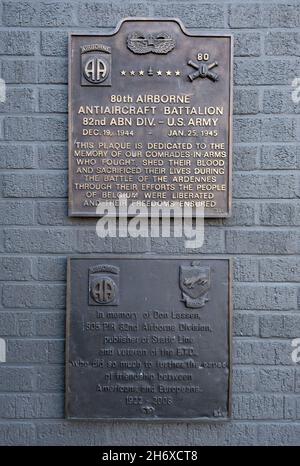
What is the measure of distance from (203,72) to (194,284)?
1420 mm

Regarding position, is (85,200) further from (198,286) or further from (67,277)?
(198,286)

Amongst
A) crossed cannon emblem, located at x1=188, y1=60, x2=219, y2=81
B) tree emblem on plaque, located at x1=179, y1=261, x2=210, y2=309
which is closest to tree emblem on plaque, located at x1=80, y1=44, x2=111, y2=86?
crossed cannon emblem, located at x1=188, y1=60, x2=219, y2=81

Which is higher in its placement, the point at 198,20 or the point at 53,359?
the point at 198,20

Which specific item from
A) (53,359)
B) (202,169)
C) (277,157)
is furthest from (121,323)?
(277,157)

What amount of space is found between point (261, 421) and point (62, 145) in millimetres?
2336

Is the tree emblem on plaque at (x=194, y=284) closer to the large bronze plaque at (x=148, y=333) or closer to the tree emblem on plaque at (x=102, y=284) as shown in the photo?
the large bronze plaque at (x=148, y=333)

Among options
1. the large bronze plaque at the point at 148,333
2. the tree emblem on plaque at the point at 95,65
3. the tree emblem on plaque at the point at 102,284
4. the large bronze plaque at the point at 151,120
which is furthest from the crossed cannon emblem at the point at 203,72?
the tree emblem on plaque at the point at 102,284

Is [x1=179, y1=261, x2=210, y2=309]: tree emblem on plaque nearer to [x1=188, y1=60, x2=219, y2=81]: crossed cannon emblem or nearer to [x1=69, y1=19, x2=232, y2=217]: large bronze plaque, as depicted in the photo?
[x1=69, y1=19, x2=232, y2=217]: large bronze plaque

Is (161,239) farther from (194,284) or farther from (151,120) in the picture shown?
(151,120)

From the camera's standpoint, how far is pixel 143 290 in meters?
3.71

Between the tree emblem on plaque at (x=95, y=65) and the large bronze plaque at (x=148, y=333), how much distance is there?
1.19 m

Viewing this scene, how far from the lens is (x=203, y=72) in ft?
12.0

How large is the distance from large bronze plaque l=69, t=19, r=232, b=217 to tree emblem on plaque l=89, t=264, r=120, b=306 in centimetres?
38

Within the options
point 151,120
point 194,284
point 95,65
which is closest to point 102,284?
point 194,284
